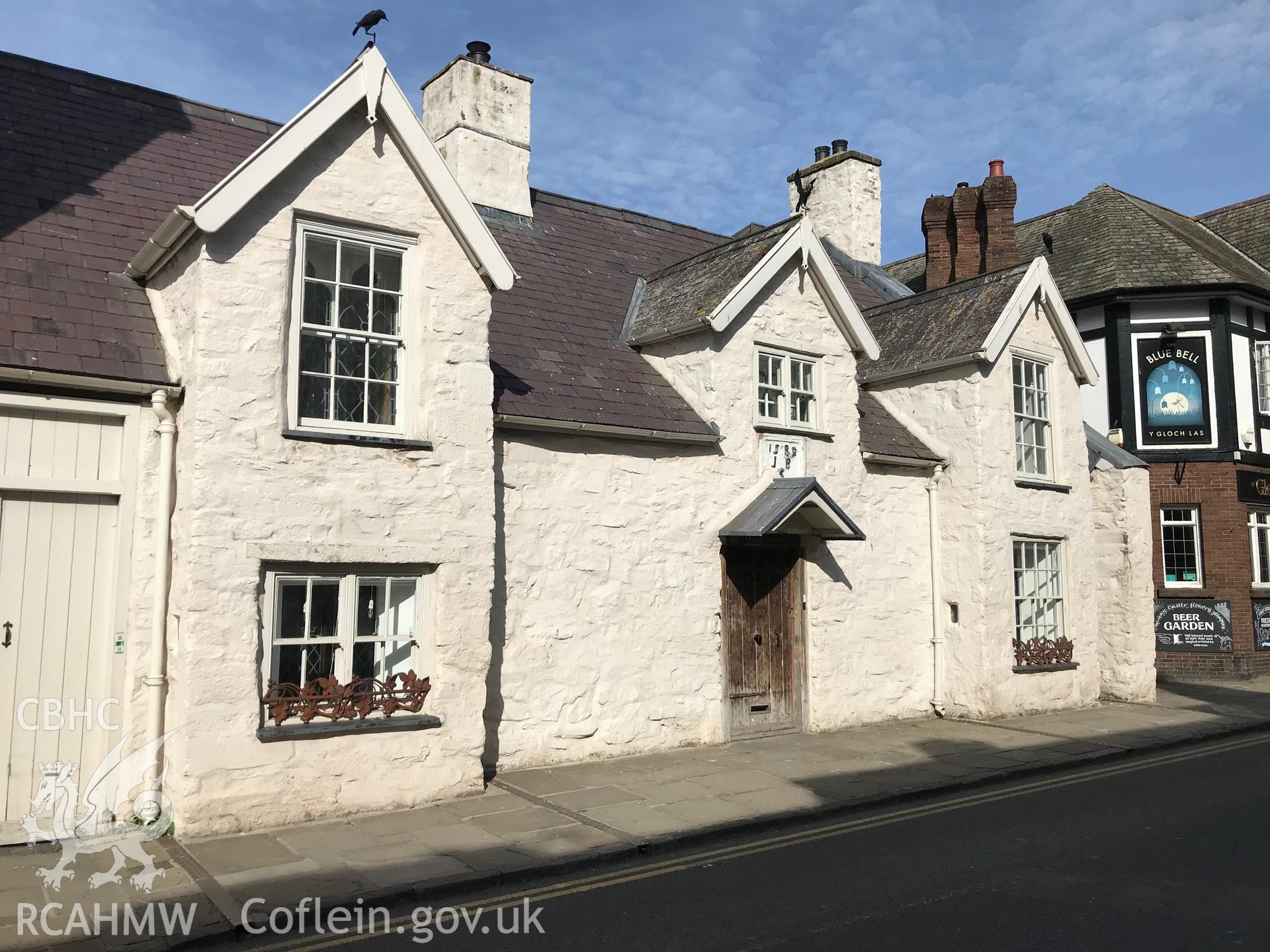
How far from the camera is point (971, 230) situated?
18250mm

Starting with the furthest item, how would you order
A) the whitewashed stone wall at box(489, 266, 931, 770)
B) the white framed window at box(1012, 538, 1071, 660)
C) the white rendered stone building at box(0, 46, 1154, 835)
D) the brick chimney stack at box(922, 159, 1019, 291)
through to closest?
the brick chimney stack at box(922, 159, 1019, 291) < the white framed window at box(1012, 538, 1071, 660) < the whitewashed stone wall at box(489, 266, 931, 770) < the white rendered stone building at box(0, 46, 1154, 835)

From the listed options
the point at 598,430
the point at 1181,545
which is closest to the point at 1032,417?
the point at 1181,545

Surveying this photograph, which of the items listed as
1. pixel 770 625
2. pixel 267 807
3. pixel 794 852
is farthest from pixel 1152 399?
pixel 267 807

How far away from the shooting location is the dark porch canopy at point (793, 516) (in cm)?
1148

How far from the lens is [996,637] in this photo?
1384 cm

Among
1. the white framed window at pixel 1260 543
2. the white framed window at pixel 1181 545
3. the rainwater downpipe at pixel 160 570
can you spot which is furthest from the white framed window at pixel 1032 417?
the rainwater downpipe at pixel 160 570

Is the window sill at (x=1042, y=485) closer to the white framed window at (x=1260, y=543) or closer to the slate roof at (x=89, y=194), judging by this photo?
the white framed window at (x=1260, y=543)

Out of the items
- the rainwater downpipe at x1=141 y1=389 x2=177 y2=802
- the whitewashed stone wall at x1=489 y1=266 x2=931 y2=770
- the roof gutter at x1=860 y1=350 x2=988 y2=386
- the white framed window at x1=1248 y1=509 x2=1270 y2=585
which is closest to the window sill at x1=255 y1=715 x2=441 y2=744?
the rainwater downpipe at x1=141 y1=389 x2=177 y2=802

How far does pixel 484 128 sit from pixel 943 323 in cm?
724

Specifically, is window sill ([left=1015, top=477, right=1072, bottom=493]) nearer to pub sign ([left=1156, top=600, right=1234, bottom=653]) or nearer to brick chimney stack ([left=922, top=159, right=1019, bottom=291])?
brick chimney stack ([left=922, top=159, right=1019, bottom=291])

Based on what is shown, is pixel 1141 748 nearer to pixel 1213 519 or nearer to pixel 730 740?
pixel 730 740

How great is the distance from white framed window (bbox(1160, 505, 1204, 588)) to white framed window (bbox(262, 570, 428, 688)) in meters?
16.6

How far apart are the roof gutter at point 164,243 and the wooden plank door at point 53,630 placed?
2.13 metres

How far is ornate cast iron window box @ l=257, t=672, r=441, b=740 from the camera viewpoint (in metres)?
8.28
